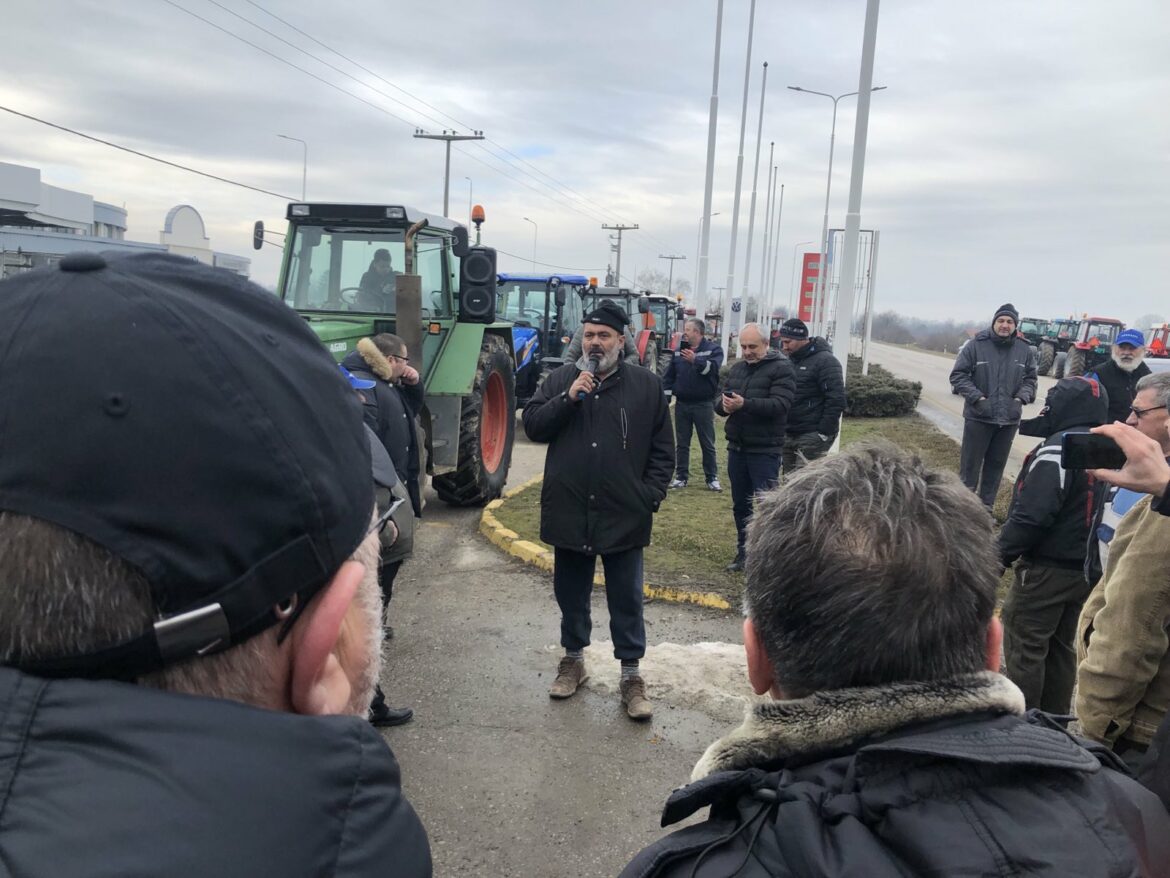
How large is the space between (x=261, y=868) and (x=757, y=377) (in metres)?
6.20

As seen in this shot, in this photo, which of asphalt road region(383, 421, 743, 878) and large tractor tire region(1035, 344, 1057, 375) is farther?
large tractor tire region(1035, 344, 1057, 375)

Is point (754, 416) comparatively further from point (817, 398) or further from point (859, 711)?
point (859, 711)

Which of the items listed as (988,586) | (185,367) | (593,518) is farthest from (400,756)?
(185,367)

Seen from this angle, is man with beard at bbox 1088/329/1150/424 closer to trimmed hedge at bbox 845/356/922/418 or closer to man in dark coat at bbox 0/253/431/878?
man in dark coat at bbox 0/253/431/878

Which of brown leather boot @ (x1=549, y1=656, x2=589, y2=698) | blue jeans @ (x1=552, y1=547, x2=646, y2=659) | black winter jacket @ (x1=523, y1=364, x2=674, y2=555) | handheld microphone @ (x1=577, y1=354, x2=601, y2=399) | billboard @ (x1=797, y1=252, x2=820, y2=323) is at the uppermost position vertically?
billboard @ (x1=797, y1=252, x2=820, y2=323)

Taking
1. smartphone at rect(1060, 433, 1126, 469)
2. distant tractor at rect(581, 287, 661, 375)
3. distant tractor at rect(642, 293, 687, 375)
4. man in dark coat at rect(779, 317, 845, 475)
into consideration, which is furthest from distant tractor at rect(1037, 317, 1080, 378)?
smartphone at rect(1060, 433, 1126, 469)

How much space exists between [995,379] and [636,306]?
1351 centimetres

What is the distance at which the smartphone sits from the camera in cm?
233

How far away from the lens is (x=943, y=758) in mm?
1086

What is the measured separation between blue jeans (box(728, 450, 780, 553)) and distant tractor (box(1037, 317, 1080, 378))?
3566 cm

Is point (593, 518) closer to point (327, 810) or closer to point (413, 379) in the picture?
point (413, 379)

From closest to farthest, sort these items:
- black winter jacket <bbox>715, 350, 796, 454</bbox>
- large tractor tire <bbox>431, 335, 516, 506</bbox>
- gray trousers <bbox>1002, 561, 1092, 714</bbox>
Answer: gray trousers <bbox>1002, 561, 1092, 714</bbox> < black winter jacket <bbox>715, 350, 796, 454</bbox> < large tractor tire <bbox>431, 335, 516, 506</bbox>

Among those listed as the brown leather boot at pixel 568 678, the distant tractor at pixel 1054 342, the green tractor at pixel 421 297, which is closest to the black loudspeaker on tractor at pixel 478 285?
the green tractor at pixel 421 297

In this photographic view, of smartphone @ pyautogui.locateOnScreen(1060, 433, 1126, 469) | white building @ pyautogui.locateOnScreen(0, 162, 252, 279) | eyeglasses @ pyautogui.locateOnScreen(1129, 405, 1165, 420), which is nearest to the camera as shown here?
smartphone @ pyautogui.locateOnScreen(1060, 433, 1126, 469)
